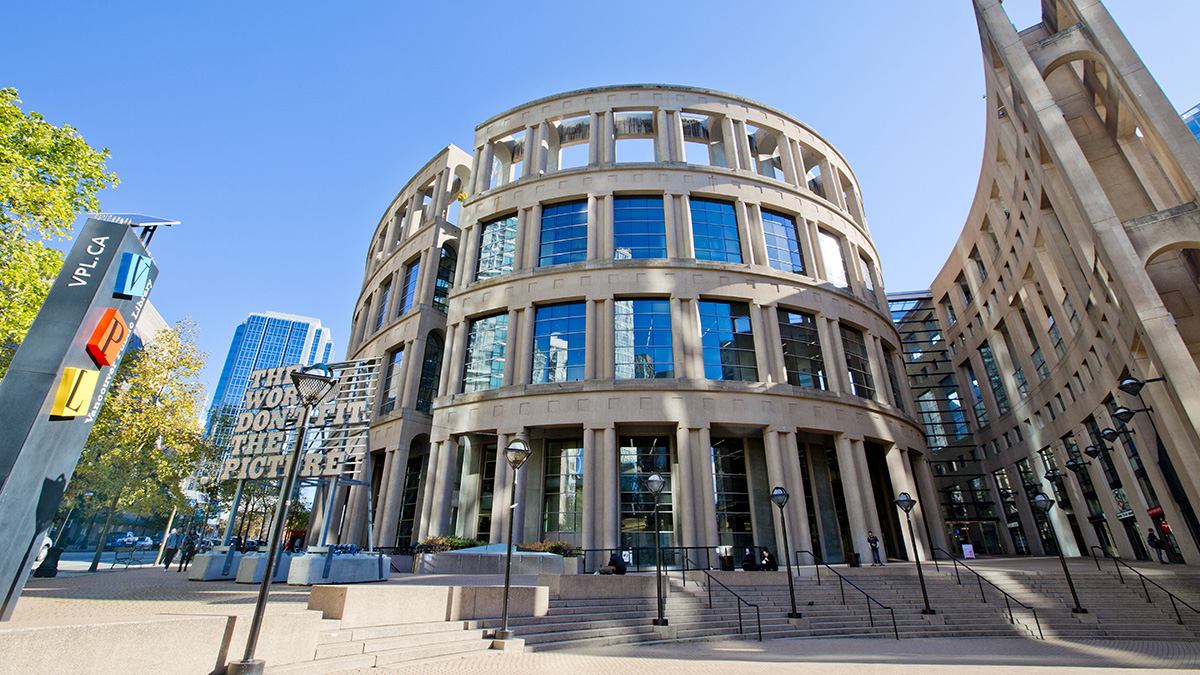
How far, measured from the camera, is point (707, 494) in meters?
22.3

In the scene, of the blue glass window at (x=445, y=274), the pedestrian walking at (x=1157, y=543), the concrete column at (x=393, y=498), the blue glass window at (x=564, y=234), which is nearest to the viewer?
the pedestrian walking at (x=1157, y=543)

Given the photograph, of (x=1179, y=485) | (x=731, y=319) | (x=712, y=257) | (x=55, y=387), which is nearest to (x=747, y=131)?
(x=712, y=257)

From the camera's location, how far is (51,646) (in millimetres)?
5758

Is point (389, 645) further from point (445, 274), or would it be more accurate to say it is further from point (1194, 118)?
point (1194, 118)

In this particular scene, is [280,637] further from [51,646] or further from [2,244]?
[2,244]

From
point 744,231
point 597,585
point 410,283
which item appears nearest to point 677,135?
point 744,231

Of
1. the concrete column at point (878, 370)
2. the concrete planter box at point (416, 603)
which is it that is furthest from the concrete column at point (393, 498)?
the concrete column at point (878, 370)

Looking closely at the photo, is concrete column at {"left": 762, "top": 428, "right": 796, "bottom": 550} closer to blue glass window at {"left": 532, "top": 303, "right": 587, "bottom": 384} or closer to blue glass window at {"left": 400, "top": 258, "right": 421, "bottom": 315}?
blue glass window at {"left": 532, "top": 303, "right": 587, "bottom": 384}

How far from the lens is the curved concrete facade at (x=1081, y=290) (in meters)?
19.0

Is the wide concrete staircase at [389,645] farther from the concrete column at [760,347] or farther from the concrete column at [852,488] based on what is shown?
the concrete column at [852,488]

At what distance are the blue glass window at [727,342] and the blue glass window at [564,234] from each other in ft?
23.8

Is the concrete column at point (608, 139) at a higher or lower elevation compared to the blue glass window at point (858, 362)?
higher

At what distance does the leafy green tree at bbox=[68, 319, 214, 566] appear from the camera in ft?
86.6

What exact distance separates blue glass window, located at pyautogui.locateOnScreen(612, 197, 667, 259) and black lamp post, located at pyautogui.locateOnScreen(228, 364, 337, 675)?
19.7 metres
